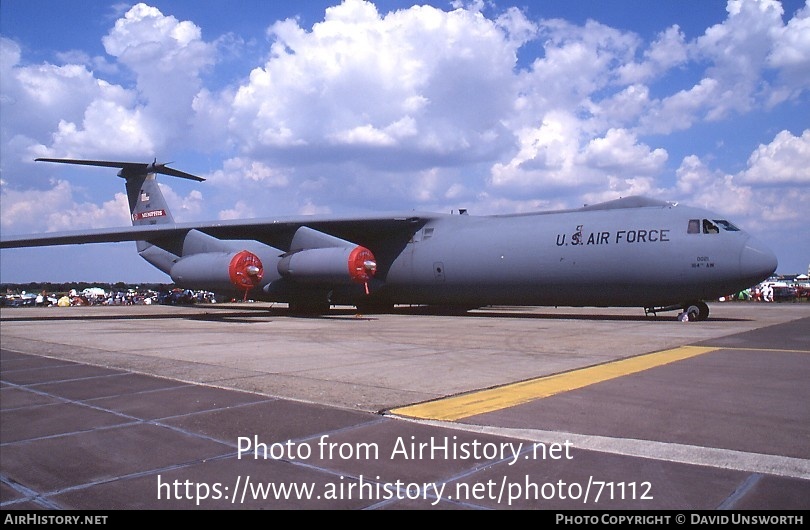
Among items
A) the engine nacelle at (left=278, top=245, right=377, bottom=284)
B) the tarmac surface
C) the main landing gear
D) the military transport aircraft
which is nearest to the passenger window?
the military transport aircraft

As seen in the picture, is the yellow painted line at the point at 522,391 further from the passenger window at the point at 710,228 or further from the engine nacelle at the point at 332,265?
the engine nacelle at the point at 332,265

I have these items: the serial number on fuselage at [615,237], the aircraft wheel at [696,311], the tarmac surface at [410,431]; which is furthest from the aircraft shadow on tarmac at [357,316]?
the tarmac surface at [410,431]

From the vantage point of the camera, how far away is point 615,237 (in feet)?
55.1

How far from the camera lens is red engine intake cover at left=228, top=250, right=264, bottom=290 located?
758 inches

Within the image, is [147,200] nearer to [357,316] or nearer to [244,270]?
[244,270]

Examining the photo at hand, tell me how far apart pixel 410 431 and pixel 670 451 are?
A: 6.12ft

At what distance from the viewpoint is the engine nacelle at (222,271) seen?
760 inches

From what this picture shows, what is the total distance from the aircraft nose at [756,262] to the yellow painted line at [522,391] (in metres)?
7.79

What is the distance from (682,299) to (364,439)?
14415 mm

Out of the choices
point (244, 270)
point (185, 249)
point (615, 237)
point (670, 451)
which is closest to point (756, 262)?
point (615, 237)

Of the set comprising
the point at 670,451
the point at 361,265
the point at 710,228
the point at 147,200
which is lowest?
the point at 670,451

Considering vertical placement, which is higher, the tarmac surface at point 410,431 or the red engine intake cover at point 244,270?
the red engine intake cover at point 244,270

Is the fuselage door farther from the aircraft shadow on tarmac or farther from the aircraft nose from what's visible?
the aircraft nose
